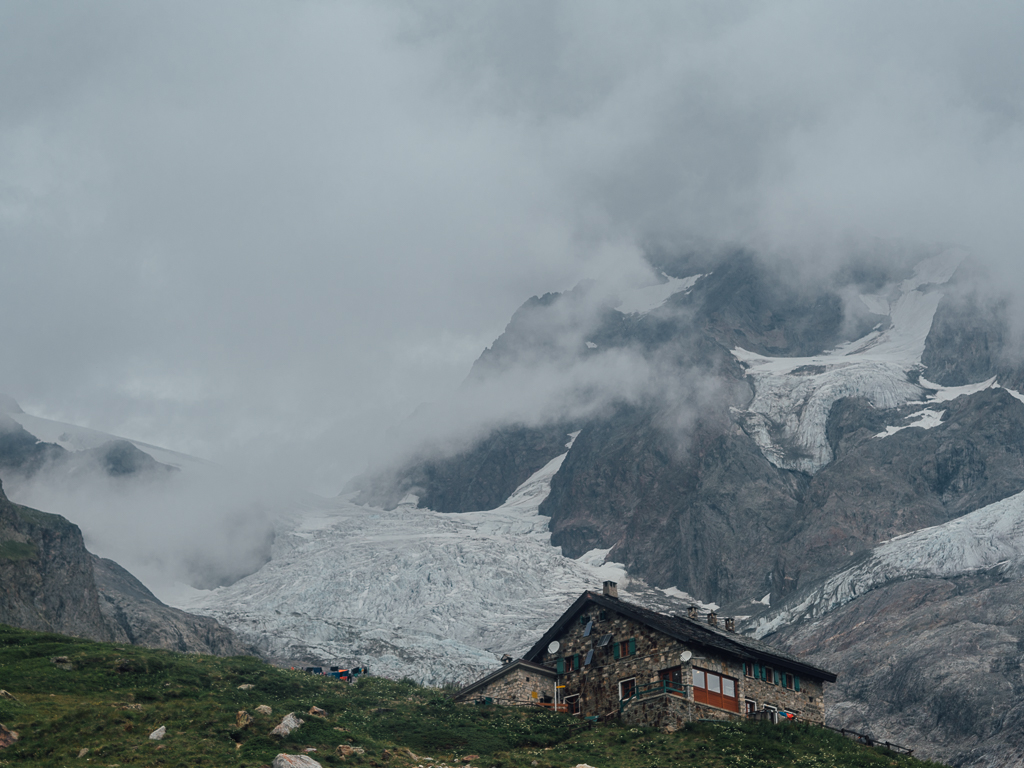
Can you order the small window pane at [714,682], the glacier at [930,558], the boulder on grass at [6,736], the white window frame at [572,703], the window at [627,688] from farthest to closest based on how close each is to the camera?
the glacier at [930,558], the white window frame at [572,703], the window at [627,688], the small window pane at [714,682], the boulder on grass at [6,736]

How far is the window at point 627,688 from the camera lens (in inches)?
1919

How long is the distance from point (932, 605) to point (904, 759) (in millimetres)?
101161

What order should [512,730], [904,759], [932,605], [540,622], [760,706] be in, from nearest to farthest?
[904,759] < [512,730] < [760,706] < [932,605] < [540,622]

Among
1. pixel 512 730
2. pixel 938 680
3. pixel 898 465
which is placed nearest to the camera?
pixel 512 730

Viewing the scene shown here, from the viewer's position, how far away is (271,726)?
3875 cm

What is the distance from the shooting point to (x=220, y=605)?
180 meters

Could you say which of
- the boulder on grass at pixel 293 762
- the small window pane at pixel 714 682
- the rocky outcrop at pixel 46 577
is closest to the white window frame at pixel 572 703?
the small window pane at pixel 714 682

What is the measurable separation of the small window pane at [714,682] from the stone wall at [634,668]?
25 centimetres

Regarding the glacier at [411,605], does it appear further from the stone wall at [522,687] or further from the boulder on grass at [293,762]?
the boulder on grass at [293,762]

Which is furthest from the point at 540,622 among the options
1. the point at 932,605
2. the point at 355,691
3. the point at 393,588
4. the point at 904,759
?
the point at 904,759

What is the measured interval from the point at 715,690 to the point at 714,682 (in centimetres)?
36

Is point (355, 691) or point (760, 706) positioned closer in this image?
Answer: point (760, 706)

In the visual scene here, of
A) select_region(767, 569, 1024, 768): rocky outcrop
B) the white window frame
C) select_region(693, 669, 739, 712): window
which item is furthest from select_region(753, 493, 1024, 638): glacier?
the white window frame

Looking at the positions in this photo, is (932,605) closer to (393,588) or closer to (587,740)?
(393,588)
